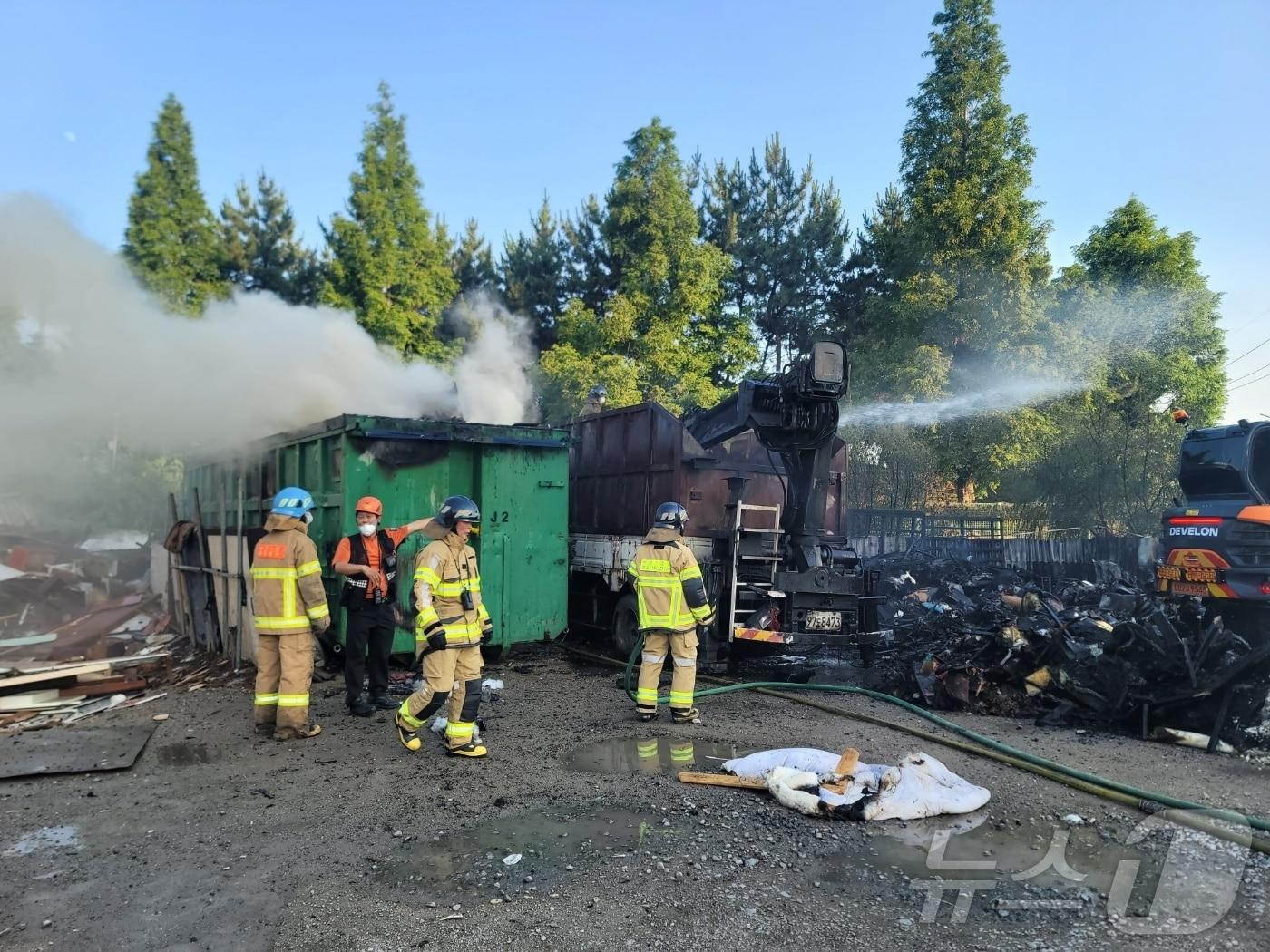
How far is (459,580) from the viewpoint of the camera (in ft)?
18.0

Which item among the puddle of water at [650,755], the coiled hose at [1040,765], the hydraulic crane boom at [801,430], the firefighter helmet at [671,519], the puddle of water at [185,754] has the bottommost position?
the puddle of water at [185,754]

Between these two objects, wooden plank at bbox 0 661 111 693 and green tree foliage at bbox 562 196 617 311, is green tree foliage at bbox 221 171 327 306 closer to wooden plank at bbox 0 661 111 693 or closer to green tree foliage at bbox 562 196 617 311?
green tree foliage at bbox 562 196 617 311

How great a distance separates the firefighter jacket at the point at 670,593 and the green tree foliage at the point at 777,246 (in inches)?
789

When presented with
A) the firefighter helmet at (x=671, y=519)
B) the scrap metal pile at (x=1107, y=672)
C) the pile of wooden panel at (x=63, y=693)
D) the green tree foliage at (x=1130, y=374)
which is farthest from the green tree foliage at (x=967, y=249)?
the pile of wooden panel at (x=63, y=693)

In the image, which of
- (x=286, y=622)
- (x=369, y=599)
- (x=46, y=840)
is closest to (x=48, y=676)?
(x=286, y=622)

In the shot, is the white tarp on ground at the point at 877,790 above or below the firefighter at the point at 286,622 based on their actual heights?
below

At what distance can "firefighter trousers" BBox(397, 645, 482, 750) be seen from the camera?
5352 millimetres

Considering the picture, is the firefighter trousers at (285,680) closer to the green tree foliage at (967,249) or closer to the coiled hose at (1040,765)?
the coiled hose at (1040,765)

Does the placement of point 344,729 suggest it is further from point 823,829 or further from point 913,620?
point 913,620

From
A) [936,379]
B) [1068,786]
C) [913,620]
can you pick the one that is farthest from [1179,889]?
[936,379]

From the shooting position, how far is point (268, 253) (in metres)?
24.5

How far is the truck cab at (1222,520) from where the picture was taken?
248 inches

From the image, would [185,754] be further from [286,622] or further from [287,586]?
[287,586]

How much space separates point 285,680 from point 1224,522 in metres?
7.18
